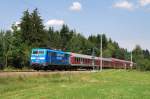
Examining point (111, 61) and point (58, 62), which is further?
point (111, 61)

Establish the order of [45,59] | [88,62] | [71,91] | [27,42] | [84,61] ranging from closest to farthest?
[71,91] → [45,59] → [84,61] → [88,62] → [27,42]

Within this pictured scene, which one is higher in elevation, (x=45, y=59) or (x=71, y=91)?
(x=45, y=59)

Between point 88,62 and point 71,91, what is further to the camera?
point 88,62

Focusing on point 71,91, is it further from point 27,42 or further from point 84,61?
point 27,42

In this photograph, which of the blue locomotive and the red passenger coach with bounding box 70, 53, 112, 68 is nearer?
the blue locomotive

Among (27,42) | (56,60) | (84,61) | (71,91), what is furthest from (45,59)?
(27,42)

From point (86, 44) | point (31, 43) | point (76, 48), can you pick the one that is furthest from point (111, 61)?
point (86, 44)

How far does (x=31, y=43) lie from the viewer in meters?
96.8

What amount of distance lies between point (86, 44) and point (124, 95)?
144 m

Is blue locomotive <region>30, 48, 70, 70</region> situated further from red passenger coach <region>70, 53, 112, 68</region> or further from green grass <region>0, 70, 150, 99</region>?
green grass <region>0, 70, 150, 99</region>

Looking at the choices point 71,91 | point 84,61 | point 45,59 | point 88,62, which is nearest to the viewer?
point 71,91

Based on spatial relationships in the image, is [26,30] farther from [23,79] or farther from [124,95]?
[124,95]

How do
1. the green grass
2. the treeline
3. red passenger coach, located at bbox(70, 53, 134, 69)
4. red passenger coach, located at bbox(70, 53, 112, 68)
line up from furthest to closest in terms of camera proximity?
the treeline
red passenger coach, located at bbox(70, 53, 134, 69)
red passenger coach, located at bbox(70, 53, 112, 68)
the green grass

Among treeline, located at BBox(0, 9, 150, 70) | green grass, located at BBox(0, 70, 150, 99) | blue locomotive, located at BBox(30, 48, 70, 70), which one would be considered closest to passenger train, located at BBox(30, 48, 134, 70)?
blue locomotive, located at BBox(30, 48, 70, 70)
